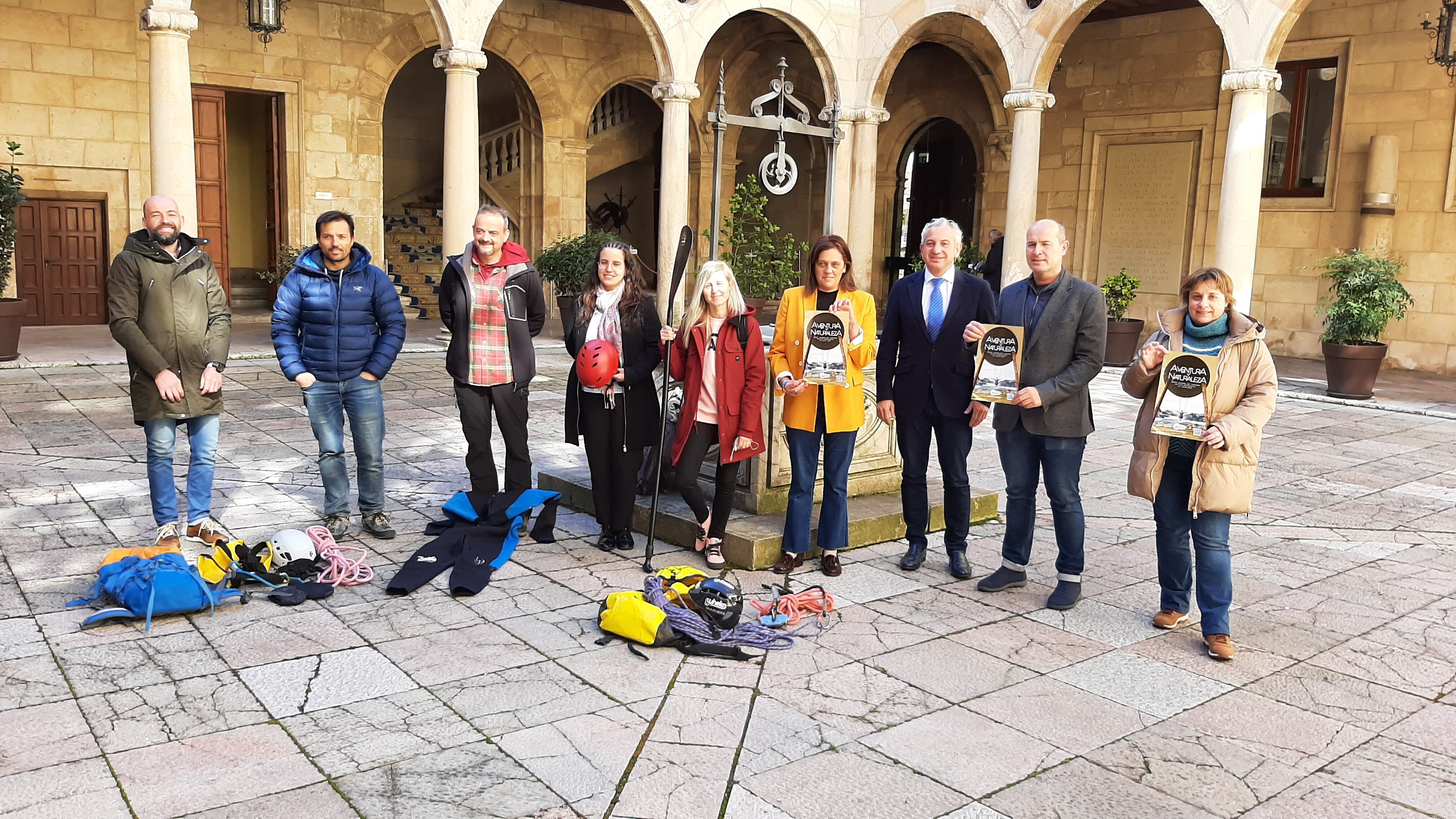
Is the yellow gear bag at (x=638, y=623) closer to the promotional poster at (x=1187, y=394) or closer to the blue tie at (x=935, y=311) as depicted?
the blue tie at (x=935, y=311)

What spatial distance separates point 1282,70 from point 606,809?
586 inches

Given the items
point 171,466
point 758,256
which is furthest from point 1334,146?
point 171,466

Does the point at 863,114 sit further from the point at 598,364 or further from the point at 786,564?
the point at 786,564

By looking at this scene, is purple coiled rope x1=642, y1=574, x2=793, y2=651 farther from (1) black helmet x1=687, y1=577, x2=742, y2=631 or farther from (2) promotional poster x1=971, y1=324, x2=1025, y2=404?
(2) promotional poster x1=971, y1=324, x2=1025, y2=404

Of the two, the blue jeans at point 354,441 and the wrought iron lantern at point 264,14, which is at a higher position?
the wrought iron lantern at point 264,14

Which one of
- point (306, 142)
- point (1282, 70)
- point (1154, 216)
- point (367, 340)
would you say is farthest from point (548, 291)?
point (367, 340)

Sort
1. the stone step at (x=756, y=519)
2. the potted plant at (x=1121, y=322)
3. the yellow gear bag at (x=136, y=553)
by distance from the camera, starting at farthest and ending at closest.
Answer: the potted plant at (x=1121, y=322)
the stone step at (x=756, y=519)
the yellow gear bag at (x=136, y=553)

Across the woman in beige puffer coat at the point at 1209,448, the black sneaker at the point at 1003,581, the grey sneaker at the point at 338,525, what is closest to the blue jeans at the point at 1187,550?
the woman in beige puffer coat at the point at 1209,448

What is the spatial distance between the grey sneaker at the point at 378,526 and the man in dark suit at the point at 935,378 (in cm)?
246

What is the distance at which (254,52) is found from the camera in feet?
48.3

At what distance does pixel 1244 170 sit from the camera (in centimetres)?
1159

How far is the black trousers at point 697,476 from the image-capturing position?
5098 mm

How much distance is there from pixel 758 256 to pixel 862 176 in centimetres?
308

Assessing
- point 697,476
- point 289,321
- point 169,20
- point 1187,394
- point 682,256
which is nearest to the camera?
point 1187,394
